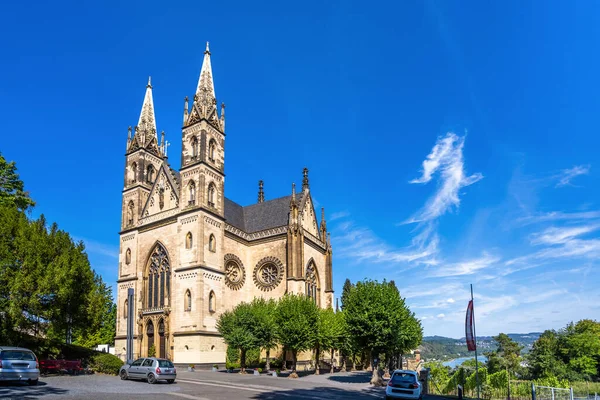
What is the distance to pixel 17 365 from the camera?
64.0 ft

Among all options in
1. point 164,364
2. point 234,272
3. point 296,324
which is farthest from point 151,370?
point 234,272

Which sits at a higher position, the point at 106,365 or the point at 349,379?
the point at 106,365

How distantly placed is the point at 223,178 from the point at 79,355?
67.8 ft

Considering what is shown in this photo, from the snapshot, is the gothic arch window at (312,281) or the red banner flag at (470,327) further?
the gothic arch window at (312,281)

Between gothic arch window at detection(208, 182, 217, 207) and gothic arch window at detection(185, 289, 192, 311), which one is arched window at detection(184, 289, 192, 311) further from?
gothic arch window at detection(208, 182, 217, 207)

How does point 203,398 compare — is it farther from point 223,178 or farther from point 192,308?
point 223,178

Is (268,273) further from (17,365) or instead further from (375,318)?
(17,365)

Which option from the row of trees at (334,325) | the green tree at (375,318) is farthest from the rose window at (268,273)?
the green tree at (375,318)

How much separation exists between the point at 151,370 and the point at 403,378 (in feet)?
42.6

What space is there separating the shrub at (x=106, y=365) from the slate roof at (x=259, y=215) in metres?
21.6

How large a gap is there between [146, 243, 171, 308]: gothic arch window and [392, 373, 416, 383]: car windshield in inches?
1113

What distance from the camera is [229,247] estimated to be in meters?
47.1

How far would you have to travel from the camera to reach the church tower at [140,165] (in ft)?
160

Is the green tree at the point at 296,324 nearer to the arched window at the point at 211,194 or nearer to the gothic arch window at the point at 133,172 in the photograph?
the arched window at the point at 211,194
